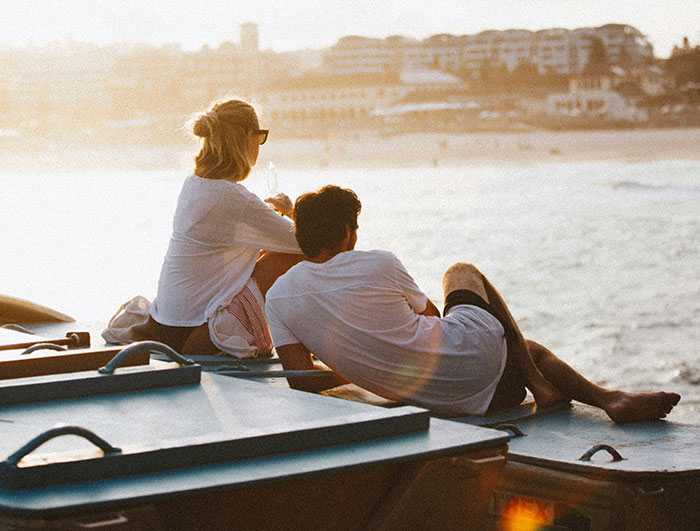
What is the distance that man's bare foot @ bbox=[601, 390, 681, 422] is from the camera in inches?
136

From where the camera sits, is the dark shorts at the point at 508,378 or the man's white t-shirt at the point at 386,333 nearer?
the man's white t-shirt at the point at 386,333

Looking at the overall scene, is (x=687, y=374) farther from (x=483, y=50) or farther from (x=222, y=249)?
(x=483, y=50)

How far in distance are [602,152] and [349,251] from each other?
73.9m

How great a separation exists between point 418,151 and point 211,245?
243 ft

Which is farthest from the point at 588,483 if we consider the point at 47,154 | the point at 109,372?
the point at 47,154

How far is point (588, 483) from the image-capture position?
9.34ft

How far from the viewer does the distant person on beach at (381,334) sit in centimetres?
340

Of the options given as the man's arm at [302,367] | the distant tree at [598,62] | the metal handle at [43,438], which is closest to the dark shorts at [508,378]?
the man's arm at [302,367]

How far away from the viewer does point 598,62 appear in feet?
331

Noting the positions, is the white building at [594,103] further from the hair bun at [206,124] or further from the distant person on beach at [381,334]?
the distant person on beach at [381,334]

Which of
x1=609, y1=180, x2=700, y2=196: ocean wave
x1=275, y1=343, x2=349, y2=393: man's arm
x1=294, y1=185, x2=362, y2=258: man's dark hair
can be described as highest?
x1=294, y1=185, x2=362, y2=258: man's dark hair

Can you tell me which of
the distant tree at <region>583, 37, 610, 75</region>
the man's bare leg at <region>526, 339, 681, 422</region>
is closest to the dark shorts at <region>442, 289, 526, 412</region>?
the man's bare leg at <region>526, 339, 681, 422</region>

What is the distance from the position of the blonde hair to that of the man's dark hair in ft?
3.15

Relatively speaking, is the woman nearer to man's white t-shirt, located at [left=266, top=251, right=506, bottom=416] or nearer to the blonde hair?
the blonde hair
